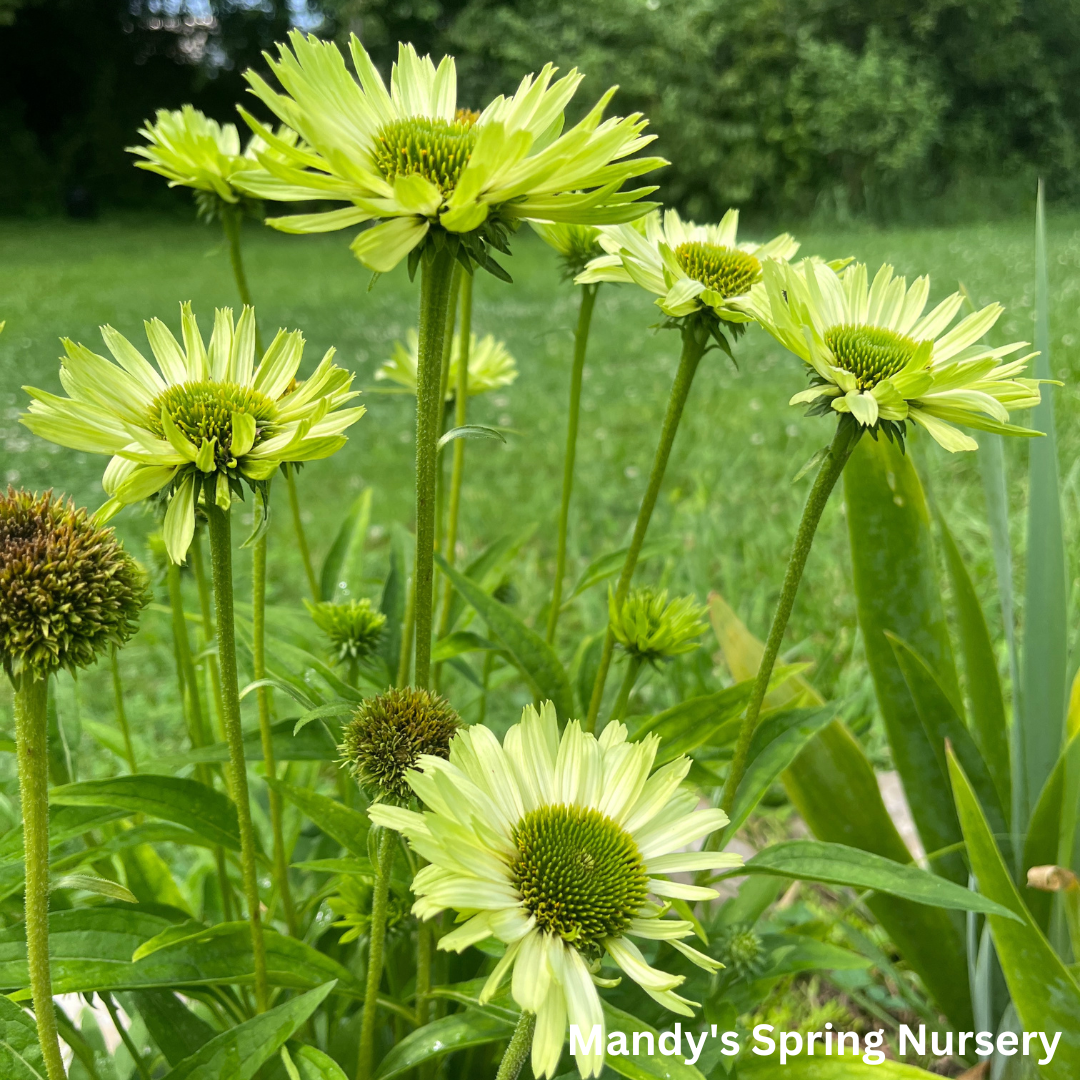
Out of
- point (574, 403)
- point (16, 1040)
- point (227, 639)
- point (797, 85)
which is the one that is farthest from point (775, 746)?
point (797, 85)

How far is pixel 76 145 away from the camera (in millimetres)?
10227

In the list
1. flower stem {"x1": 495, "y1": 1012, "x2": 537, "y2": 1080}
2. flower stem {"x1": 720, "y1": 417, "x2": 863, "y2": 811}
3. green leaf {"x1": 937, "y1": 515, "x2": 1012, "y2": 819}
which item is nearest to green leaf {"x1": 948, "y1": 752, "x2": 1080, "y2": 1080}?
flower stem {"x1": 720, "y1": 417, "x2": 863, "y2": 811}

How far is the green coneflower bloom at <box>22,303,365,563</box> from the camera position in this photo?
1.61 feet

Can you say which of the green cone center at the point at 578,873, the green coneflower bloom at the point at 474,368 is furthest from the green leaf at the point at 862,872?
the green coneflower bloom at the point at 474,368

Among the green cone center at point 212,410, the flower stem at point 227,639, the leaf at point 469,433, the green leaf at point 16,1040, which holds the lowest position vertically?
the green leaf at point 16,1040

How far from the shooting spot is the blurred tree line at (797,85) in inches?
324

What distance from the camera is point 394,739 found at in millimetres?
543

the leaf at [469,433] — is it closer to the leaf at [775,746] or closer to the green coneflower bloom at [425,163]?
the green coneflower bloom at [425,163]

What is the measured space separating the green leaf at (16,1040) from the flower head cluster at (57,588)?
26cm

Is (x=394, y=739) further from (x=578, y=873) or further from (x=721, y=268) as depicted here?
(x=721, y=268)

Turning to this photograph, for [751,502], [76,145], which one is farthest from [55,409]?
[76,145]

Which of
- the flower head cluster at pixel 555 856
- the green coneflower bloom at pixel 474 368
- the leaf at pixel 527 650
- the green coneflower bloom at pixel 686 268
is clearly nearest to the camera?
the flower head cluster at pixel 555 856

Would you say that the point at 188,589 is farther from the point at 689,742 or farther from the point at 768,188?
the point at 768,188

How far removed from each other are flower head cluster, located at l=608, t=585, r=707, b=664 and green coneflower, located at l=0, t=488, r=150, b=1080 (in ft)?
1.33
